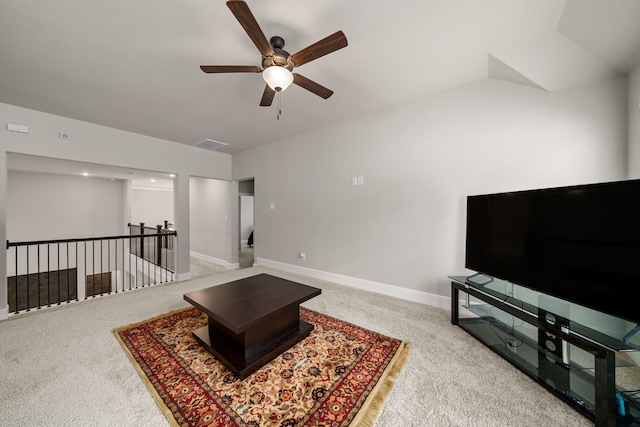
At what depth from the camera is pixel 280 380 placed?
1.68 metres

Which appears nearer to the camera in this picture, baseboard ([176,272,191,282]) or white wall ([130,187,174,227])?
baseboard ([176,272,191,282])

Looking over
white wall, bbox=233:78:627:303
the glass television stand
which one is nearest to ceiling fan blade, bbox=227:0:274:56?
white wall, bbox=233:78:627:303

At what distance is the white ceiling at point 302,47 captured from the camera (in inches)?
64.9

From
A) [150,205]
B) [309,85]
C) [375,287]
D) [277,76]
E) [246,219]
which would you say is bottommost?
[375,287]

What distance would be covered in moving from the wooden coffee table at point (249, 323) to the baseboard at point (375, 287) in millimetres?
1476

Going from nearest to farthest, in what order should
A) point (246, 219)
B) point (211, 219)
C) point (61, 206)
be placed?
point (211, 219) < point (61, 206) < point (246, 219)

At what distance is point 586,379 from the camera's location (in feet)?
5.12

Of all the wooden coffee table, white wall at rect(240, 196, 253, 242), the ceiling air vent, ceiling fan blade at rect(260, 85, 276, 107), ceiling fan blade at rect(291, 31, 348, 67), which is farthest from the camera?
white wall at rect(240, 196, 253, 242)

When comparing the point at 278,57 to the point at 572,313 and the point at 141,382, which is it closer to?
the point at 141,382

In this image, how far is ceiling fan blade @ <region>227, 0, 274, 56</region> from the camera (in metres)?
1.29

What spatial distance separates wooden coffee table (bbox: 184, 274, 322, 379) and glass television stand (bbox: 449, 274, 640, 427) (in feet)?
5.62

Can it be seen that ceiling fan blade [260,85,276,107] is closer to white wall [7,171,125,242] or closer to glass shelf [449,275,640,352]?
glass shelf [449,275,640,352]

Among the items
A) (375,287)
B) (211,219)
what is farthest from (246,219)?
(375,287)

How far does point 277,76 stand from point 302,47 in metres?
0.54
